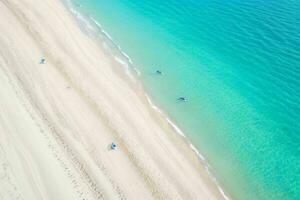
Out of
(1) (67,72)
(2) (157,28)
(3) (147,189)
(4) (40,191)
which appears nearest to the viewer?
(4) (40,191)

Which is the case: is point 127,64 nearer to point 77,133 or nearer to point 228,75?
point 228,75

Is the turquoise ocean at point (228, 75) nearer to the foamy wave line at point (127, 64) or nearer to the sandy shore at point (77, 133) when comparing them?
the foamy wave line at point (127, 64)

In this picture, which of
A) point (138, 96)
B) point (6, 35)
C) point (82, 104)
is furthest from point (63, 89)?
point (6, 35)

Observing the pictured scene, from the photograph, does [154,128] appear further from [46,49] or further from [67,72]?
[46,49]

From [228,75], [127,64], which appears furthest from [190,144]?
[127,64]

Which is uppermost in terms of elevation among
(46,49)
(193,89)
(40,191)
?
(46,49)

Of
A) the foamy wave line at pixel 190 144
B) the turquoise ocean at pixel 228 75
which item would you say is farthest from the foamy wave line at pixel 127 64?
the turquoise ocean at pixel 228 75
